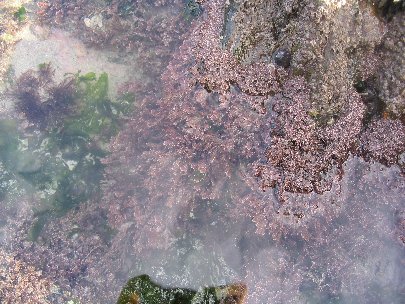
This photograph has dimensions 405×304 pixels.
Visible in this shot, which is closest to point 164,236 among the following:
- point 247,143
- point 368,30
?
point 247,143

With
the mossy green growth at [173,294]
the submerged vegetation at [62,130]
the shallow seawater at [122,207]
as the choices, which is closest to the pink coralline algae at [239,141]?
the shallow seawater at [122,207]

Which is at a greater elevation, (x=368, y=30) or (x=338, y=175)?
(x=368, y=30)

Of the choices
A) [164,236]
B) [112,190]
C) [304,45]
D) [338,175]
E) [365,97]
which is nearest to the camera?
[304,45]

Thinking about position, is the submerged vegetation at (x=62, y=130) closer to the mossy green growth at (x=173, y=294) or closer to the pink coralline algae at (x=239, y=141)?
→ the pink coralline algae at (x=239, y=141)

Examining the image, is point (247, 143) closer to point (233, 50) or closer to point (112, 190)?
point (233, 50)

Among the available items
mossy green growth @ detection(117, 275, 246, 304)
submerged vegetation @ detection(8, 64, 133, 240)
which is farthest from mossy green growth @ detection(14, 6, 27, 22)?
mossy green growth @ detection(117, 275, 246, 304)

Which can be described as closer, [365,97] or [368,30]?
[368,30]
